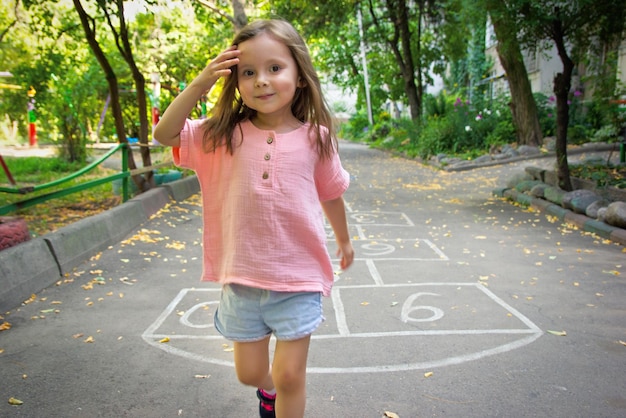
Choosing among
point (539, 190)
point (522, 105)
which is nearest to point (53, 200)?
point (539, 190)

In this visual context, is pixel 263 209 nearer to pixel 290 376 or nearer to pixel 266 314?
pixel 266 314

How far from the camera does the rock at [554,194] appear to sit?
8931 millimetres

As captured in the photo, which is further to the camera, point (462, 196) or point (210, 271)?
point (462, 196)

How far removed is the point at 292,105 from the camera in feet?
8.05

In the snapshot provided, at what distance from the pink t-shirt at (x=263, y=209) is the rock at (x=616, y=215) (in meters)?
5.78

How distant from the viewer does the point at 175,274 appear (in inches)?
221

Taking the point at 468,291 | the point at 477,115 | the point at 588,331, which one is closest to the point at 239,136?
the point at 588,331

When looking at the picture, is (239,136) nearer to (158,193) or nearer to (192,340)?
(192,340)

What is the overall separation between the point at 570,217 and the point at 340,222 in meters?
6.54

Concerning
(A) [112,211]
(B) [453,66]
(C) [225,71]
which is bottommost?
(A) [112,211]

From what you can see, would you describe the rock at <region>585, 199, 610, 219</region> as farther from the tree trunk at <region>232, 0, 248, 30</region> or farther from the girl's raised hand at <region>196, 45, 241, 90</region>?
the tree trunk at <region>232, 0, 248, 30</region>

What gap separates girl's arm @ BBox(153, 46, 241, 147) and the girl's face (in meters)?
0.05

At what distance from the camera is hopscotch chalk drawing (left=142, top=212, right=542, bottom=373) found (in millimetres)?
3588

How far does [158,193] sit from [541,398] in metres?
7.39
